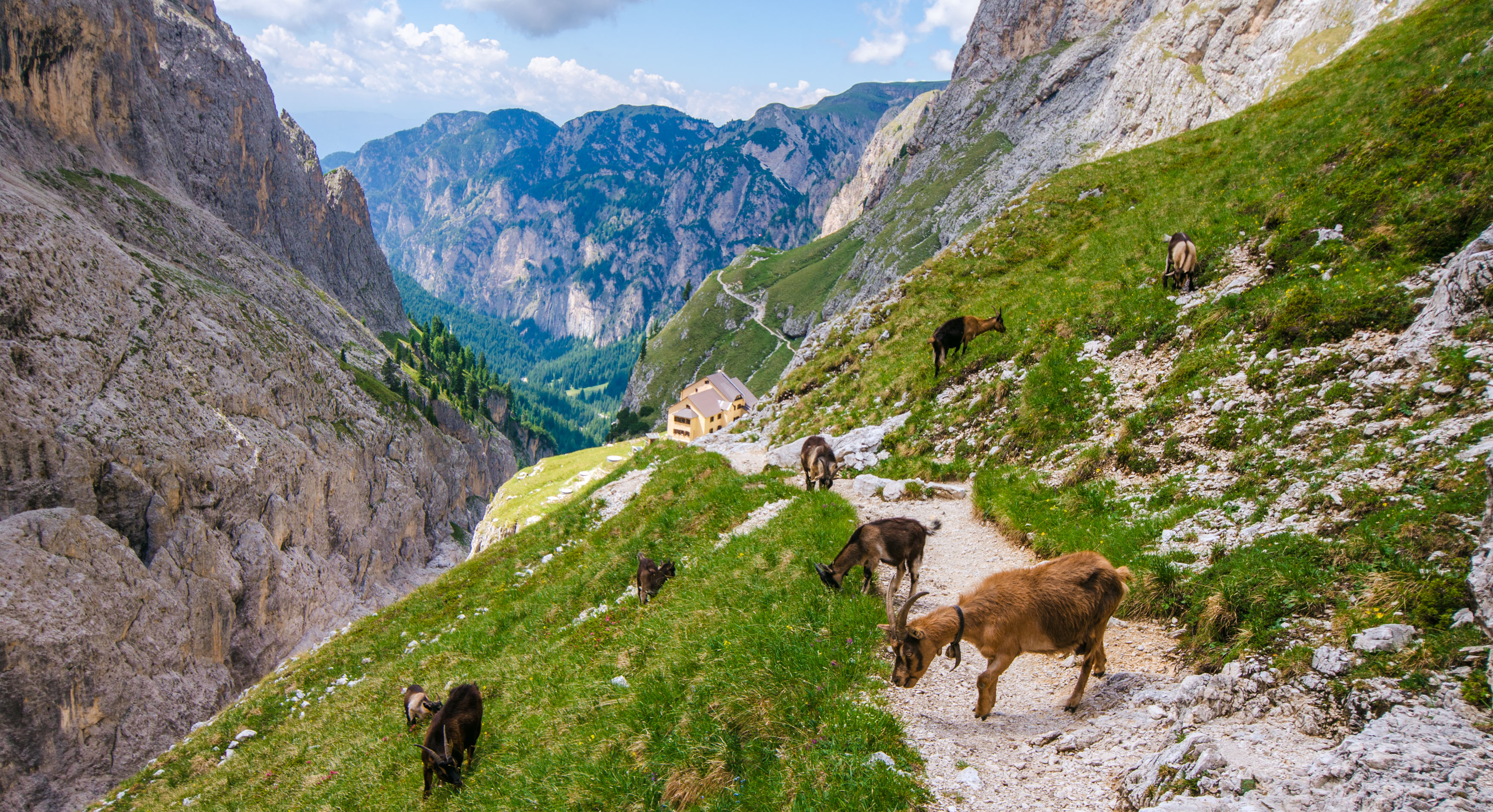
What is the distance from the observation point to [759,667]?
9.08 metres

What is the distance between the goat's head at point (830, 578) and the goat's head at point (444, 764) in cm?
752

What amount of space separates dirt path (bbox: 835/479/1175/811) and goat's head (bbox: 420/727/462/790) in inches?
323

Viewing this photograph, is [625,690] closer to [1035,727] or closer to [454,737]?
[454,737]

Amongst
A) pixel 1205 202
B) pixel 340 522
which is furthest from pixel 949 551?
pixel 340 522

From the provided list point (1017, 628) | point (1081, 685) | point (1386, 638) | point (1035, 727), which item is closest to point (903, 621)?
point (1017, 628)

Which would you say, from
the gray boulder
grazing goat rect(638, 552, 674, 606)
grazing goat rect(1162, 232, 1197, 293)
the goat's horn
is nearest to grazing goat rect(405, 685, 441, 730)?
grazing goat rect(638, 552, 674, 606)

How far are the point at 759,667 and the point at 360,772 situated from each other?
9.94 metres

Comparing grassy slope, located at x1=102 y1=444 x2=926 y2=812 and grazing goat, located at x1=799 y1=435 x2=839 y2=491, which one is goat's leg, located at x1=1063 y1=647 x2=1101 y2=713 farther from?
grazing goat, located at x1=799 y1=435 x2=839 y2=491

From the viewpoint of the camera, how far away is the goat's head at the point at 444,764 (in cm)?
1080

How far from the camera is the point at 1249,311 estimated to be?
15508 mm

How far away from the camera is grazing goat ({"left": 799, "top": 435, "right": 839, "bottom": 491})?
696 inches

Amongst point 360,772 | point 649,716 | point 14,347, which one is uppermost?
point 14,347

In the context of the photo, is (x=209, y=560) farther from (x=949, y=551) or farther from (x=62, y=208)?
(x=949, y=551)

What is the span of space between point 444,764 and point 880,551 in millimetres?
8905
